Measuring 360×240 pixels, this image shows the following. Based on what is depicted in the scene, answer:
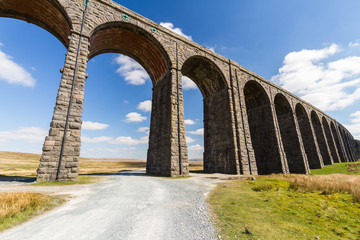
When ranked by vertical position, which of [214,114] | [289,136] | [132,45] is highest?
[132,45]

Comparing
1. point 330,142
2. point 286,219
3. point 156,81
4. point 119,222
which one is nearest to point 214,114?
point 156,81

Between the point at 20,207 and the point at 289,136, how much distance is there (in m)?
26.5

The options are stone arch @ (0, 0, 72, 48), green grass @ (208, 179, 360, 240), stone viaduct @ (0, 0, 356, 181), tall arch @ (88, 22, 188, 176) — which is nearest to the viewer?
green grass @ (208, 179, 360, 240)

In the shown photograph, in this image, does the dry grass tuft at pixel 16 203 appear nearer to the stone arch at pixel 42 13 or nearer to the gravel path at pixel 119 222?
the gravel path at pixel 119 222

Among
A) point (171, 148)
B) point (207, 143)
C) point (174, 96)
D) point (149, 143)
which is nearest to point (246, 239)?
point (171, 148)

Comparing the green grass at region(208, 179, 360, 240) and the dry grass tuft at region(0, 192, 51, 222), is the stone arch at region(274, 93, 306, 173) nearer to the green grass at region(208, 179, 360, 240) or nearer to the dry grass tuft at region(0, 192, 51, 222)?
the green grass at region(208, 179, 360, 240)

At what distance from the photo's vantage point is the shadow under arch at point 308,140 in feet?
79.0

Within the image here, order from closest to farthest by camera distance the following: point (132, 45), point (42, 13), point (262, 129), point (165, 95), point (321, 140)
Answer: point (42, 13) < point (165, 95) < point (132, 45) < point (262, 129) < point (321, 140)

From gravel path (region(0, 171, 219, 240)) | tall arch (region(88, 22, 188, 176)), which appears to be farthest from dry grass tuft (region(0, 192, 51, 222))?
tall arch (region(88, 22, 188, 176))

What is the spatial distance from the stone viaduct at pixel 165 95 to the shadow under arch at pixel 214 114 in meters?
0.10

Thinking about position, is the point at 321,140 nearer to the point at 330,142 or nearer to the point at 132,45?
the point at 330,142

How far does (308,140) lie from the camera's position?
25.4m

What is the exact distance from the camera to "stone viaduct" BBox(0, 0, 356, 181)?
817cm

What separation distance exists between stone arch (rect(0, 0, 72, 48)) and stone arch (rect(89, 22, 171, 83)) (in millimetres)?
1771
